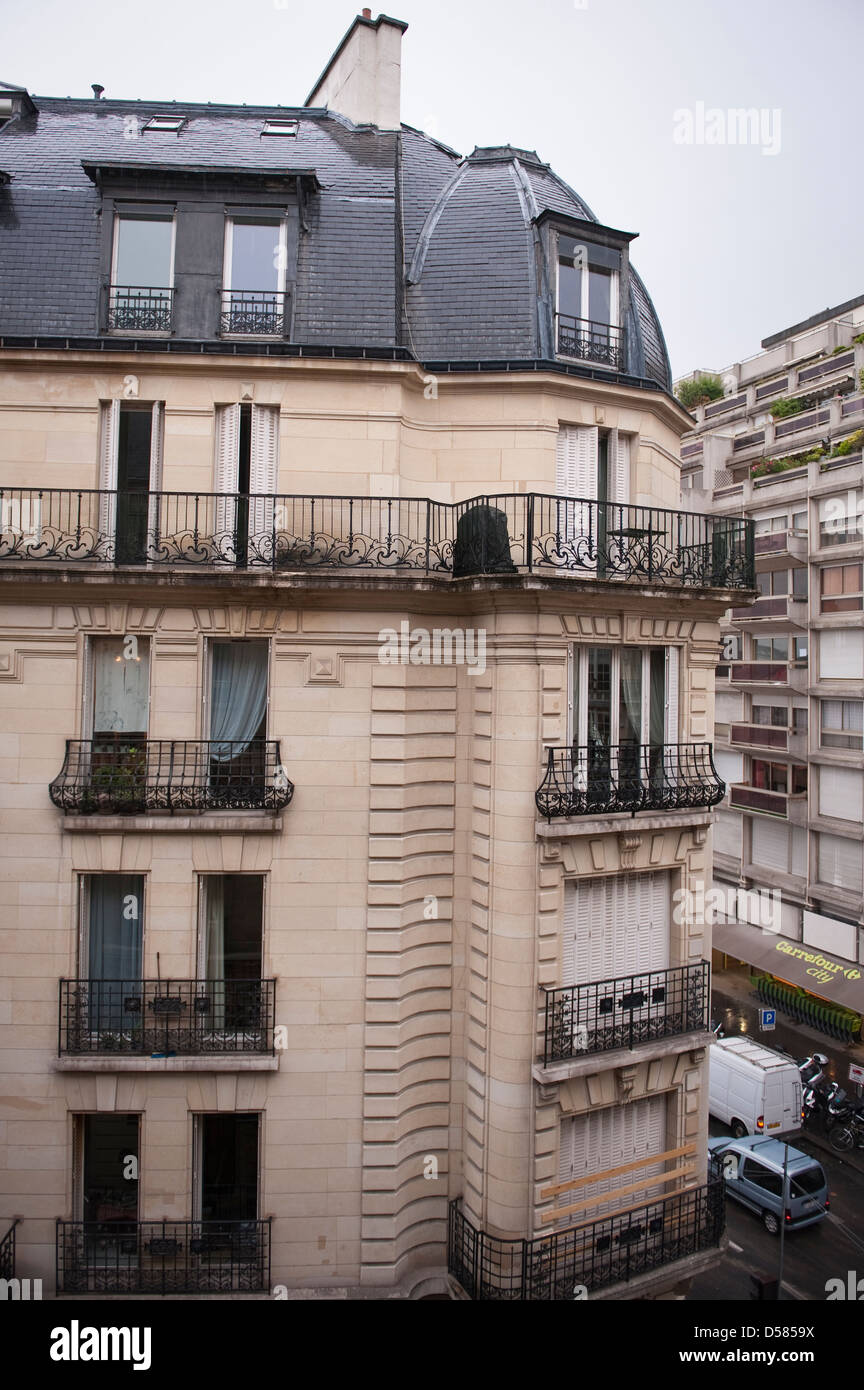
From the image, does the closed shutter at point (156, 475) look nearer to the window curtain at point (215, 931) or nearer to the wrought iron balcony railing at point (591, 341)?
the window curtain at point (215, 931)

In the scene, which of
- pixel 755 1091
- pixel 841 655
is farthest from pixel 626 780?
pixel 841 655

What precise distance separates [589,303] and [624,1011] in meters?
12.2

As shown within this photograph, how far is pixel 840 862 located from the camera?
1330 inches

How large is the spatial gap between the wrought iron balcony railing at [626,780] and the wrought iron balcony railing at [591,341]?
6.74 metres

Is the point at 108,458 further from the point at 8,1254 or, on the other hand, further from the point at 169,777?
the point at 8,1254

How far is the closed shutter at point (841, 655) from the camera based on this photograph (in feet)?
108

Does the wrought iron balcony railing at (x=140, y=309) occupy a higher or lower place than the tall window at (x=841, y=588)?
higher

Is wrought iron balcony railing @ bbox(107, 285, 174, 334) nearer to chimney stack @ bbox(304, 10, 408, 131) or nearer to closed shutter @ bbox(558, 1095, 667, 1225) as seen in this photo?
chimney stack @ bbox(304, 10, 408, 131)

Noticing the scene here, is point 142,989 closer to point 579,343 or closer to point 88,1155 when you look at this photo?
point 88,1155

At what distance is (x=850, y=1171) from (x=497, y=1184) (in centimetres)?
1763

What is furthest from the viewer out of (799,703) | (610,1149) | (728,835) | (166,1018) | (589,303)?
(728,835)

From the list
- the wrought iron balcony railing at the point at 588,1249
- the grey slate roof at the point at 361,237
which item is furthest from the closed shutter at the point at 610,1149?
the grey slate roof at the point at 361,237

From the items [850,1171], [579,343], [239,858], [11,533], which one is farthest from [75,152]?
[850,1171]

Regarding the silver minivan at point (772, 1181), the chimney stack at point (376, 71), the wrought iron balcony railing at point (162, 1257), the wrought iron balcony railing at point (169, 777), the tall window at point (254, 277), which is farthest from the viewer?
the silver minivan at point (772, 1181)
